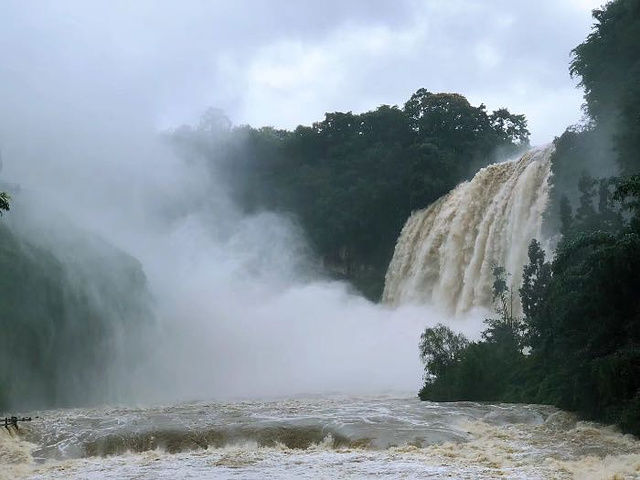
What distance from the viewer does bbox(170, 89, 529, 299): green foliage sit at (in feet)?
166

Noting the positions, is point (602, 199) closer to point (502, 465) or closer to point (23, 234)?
point (502, 465)

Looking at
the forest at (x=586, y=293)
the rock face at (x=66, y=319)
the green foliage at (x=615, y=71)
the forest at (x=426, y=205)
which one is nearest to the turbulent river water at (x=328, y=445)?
the forest at (x=586, y=293)

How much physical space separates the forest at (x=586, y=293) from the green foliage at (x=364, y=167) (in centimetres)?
1505

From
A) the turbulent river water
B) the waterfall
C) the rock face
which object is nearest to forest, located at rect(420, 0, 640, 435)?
the turbulent river water

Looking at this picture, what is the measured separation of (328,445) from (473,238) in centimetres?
2221

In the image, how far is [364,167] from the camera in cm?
5488

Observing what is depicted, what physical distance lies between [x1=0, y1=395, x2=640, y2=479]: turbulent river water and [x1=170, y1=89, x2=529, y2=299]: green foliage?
29.4m

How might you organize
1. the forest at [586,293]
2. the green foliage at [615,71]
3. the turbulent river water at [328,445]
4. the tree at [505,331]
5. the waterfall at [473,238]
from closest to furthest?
the turbulent river water at [328,445] → the forest at [586,293] → the tree at [505,331] → the green foliage at [615,71] → the waterfall at [473,238]

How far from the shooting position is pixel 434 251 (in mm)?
39812

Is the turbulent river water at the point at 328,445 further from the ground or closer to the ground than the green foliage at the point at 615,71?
closer to the ground

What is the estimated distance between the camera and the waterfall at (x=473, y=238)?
109 ft

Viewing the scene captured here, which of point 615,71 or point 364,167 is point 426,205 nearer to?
point 364,167

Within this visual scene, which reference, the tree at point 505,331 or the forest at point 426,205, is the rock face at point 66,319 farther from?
the tree at point 505,331

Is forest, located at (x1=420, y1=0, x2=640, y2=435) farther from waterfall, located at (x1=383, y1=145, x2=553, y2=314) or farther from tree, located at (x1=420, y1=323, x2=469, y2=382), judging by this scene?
waterfall, located at (x1=383, y1=145, x2=553, y2=314)
